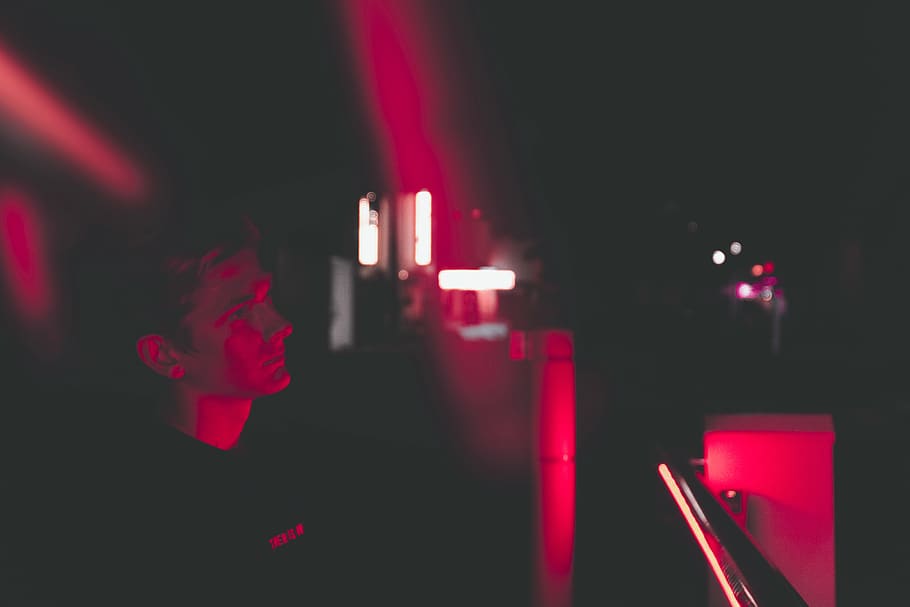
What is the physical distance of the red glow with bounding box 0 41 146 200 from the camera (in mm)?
1847

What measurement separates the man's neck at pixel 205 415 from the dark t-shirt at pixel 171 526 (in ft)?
0.19

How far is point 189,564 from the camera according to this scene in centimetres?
137

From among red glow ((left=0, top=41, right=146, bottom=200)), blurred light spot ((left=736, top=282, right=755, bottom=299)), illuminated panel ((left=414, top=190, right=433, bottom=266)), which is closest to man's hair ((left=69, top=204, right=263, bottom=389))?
red glow ((left=0, top=41, right=146, bottom=200))

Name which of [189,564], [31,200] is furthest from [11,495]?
[31,200]

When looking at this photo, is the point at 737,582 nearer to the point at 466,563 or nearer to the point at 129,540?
the point at 129,540

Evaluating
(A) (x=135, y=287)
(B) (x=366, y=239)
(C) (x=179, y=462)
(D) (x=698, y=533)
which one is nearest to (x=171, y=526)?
(C) (x=179, y=462)

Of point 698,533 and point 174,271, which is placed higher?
point 174,271

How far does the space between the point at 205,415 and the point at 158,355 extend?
179 millimetres

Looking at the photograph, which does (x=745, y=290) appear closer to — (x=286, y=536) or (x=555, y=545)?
(x=555, y=545)

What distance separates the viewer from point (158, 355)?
1.54 m

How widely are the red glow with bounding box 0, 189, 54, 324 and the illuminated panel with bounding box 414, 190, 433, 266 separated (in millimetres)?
9931

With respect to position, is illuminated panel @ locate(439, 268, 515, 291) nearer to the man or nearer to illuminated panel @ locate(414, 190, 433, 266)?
the man

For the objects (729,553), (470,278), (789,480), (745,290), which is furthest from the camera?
(745,290)

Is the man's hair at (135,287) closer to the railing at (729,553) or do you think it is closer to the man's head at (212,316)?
the man's head at (212,316)
